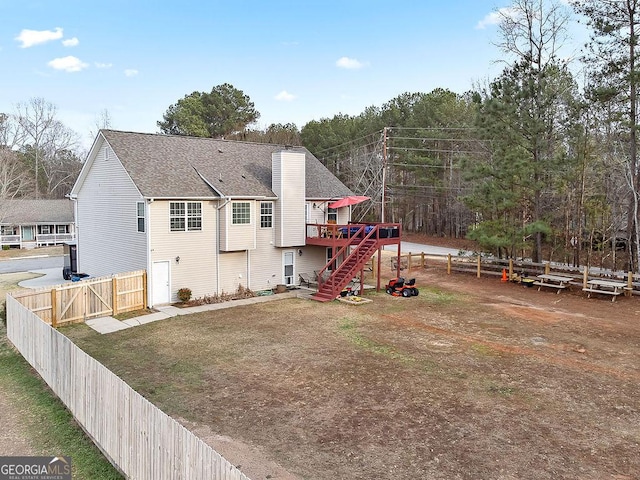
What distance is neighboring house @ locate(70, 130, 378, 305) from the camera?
17.9 meters

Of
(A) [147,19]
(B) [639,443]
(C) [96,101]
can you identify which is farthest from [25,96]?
(B) [639,443]

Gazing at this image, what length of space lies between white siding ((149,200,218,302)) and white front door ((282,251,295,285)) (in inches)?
146

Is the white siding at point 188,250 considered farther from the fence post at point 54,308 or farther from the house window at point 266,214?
the fence post at point 54,308

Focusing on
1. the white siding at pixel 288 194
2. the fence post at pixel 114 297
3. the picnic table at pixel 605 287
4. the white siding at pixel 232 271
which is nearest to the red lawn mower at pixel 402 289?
the white siding at pixel 288 194

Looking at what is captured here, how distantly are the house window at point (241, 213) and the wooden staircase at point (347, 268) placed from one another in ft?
13.1

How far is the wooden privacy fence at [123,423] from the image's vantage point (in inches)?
204

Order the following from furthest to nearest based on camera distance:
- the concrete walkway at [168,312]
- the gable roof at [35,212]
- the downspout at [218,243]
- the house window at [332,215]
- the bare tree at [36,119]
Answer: the bare tree at [36,119] < the gable roof at [35,212] < the house window at [332,215] < the downspout at [218,243] < the concrete walkway at [168,312]

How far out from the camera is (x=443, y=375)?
10.7m

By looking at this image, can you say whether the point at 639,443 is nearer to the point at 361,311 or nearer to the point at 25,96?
the point at 361,311

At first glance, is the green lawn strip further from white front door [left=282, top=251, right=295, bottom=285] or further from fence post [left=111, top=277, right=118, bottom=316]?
white front door [left=282, top=251, right=295, bottom=285]

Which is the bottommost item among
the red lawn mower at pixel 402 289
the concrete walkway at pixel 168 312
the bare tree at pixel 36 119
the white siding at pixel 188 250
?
the concrete walkway at pixel 168 312

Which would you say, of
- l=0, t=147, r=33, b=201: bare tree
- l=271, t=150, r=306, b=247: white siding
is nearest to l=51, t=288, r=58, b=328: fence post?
l=271, t=150, r=306, b=247: white siding

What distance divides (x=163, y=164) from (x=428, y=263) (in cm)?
1743

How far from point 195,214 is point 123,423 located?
12.7 metres
